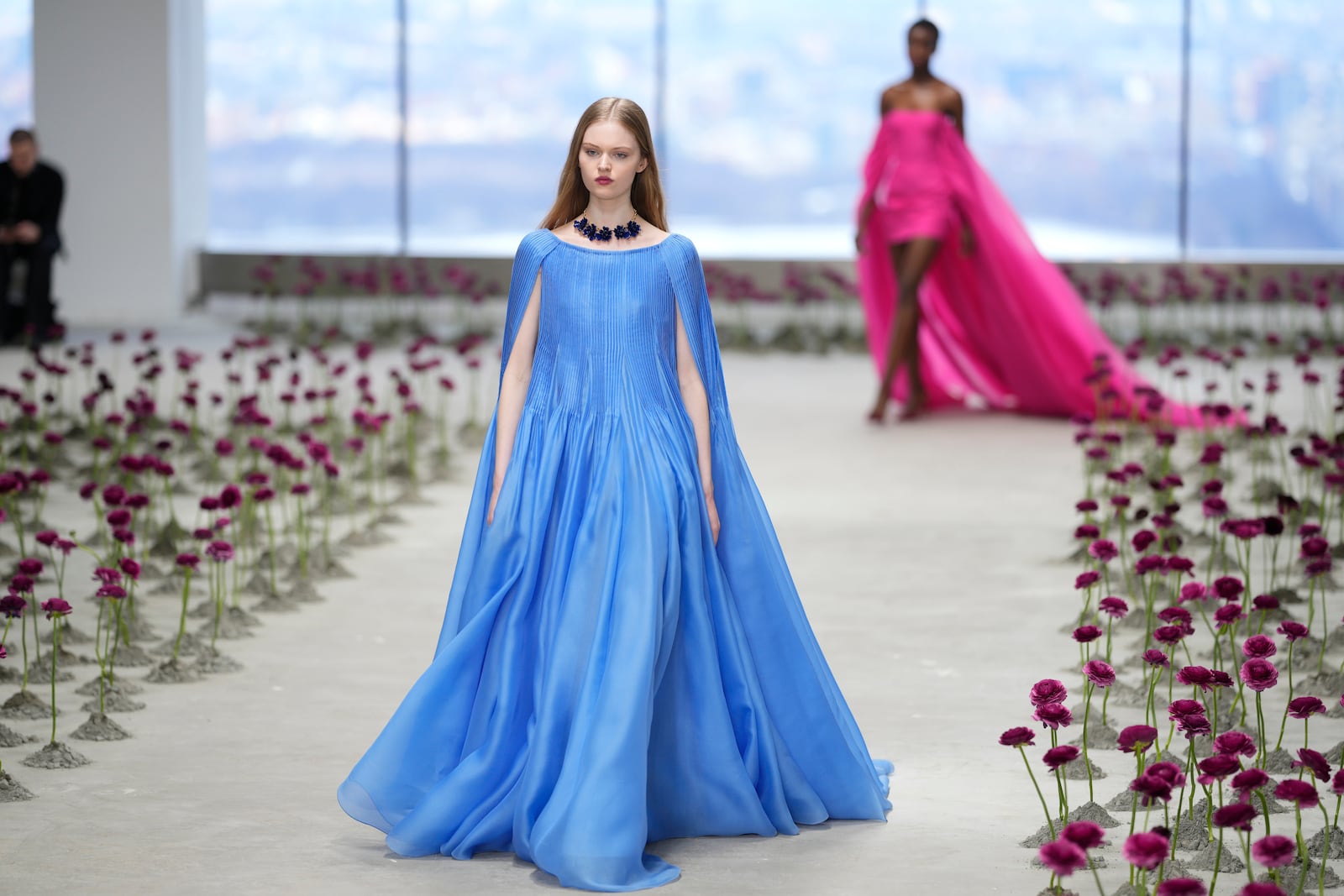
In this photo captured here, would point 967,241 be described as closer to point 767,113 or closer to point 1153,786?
point 1153,786

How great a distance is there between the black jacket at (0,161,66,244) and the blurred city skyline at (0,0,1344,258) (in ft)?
10.7

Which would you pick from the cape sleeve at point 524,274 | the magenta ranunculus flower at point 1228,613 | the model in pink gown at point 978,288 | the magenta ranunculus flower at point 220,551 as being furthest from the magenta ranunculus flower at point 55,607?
the model in pink gown at point 978,288

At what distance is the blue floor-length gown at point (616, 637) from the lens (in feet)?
8.98

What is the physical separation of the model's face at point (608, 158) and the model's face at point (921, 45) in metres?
4.84

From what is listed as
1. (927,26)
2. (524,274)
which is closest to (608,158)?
(524,274)

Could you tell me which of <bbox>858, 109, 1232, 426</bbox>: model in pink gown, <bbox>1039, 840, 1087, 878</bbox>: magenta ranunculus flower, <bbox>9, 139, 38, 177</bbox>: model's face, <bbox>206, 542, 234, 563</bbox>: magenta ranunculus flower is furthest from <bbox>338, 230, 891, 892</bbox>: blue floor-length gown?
<bbox>9, 139, 38, 177</bbox>: model's face

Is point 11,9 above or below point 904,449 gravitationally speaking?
above

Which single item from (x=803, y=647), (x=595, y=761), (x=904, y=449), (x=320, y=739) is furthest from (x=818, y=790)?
(x=904, y=449)

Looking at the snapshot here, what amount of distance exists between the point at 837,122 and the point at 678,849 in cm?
1194

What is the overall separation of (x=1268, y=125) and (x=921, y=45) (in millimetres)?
7302

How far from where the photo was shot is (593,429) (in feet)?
9.53

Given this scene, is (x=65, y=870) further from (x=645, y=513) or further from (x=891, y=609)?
(x=891, y=609)

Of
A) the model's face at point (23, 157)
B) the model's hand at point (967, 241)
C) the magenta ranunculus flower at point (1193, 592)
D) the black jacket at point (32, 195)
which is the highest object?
the model's face at point (23, 157)

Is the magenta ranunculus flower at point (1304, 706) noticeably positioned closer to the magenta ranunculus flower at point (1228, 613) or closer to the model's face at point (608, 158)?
the magenta ranunculus flower at point (1228, 613)
